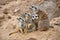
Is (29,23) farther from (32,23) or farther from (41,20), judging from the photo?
(41,20)

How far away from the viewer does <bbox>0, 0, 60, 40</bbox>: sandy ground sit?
13.8ft

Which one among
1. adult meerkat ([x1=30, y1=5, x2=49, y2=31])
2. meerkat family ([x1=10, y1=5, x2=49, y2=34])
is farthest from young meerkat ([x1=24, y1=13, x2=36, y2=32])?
adult meerkat ([x1=30, y1=5, x2=49, y2=31])

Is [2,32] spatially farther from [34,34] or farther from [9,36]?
[34,34]

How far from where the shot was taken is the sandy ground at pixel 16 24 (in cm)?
422

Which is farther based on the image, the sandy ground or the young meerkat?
the young meerkat

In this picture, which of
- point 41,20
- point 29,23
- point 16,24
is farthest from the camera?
point 16,24

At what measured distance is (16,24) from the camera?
4.92 meters

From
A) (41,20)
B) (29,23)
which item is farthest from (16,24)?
(41,20)

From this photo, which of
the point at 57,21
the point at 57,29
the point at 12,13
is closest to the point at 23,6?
the point at 12,13

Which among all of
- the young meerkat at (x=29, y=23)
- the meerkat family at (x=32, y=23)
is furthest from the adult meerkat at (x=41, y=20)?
the young meerkat at (x=29, y=23)

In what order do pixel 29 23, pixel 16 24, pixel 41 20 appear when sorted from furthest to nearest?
pixel 16 24
pixel 41 20
pixel 29 23

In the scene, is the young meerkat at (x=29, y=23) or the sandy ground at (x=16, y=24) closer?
the sandy ground at (x=16, y=24)

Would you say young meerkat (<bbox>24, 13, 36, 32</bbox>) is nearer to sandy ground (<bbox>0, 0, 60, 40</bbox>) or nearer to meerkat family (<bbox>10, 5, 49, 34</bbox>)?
meerkat family (<bbox>10, 5, 49, 34</bbox>)

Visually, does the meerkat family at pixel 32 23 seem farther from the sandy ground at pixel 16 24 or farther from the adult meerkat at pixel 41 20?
the sandy ground at pixel 16 24
